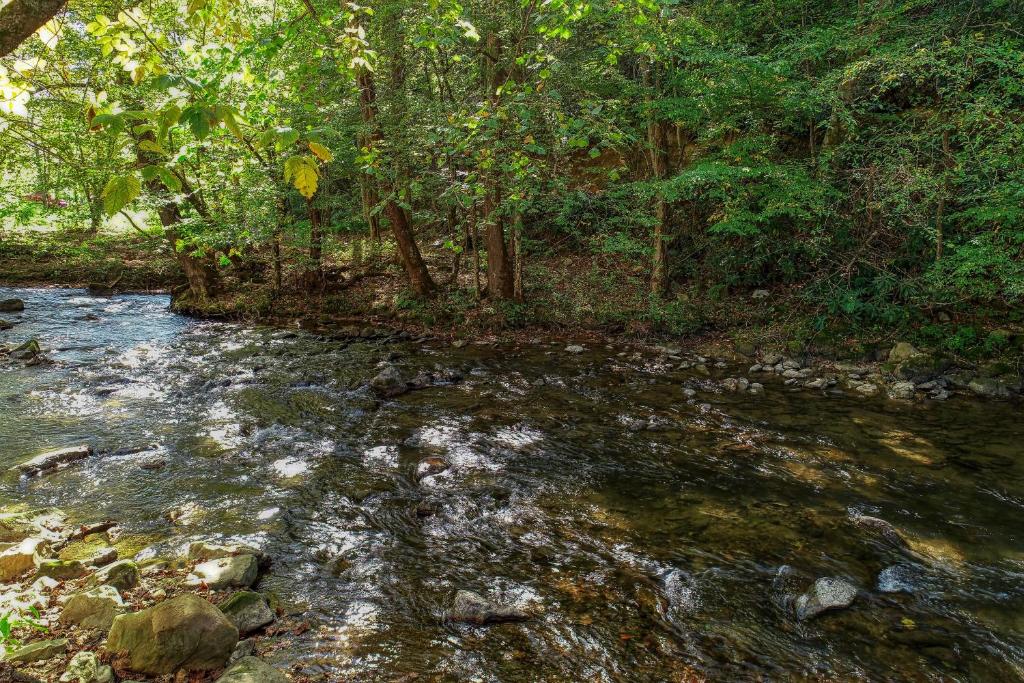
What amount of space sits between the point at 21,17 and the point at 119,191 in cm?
101

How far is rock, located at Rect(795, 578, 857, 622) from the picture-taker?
439 centimetres

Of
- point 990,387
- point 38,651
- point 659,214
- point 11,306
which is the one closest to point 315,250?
point 11,306

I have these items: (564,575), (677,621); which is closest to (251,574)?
(564,575)

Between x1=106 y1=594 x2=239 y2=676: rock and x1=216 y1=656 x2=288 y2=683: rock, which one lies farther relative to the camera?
x1=106 y1=594 x2=239 y2=676: rock

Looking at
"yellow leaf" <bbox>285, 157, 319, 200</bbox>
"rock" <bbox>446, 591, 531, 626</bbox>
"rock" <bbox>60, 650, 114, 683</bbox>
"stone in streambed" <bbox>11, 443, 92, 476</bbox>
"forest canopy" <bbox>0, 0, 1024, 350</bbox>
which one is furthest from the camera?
"forest canopy" <bbox>0, 0, 1024, 350</bbox>

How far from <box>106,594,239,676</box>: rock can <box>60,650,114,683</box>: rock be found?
14 centimetres

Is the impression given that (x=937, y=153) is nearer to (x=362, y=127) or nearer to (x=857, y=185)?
(x=857, y=185)

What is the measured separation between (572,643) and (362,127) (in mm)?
12199

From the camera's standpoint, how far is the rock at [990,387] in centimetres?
937

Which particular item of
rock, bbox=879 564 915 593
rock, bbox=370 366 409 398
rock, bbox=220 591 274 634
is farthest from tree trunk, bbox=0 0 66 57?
rock, bbox=370 366 409 398

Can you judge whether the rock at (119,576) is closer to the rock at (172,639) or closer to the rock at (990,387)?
the rock at (172,639)

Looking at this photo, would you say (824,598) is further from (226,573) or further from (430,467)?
(226,573)

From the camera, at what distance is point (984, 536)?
547 centimetres

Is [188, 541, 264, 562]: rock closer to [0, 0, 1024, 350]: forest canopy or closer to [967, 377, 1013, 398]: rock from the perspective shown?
[0, 0, 1024, 350]: forest canopy
